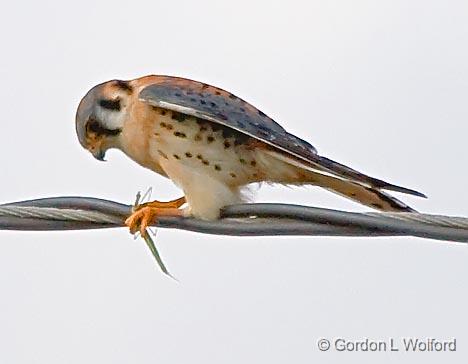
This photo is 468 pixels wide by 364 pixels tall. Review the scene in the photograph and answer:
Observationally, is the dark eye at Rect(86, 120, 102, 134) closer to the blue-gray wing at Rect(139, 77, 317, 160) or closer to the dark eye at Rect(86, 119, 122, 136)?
the dark eye at Rect(86, 119, 122, 136)

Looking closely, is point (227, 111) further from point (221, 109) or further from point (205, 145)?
point (205, 145)

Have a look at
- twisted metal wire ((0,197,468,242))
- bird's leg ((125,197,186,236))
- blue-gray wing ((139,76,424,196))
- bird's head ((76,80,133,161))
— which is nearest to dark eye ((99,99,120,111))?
bird's head ((76,80,133,161))

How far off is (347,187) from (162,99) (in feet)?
2.68

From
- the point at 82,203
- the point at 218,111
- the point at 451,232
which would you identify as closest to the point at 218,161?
the point at 218,111

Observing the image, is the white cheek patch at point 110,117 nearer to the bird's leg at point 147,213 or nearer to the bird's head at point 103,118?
the bird's head at point 103,118

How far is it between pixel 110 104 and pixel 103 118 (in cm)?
7

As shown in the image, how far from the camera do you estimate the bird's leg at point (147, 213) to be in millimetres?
4844

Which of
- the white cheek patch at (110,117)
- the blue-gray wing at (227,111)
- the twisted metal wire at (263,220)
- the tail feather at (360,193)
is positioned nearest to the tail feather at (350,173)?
the blue-gray wing at (227,111)

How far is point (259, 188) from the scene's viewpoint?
210 inches

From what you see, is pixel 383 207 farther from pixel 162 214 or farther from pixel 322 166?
pixel 162 214

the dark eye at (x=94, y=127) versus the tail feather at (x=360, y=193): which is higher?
the dark eye at (x=94, y=127)

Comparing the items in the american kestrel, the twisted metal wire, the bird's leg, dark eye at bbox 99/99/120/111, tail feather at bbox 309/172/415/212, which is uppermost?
dark eye at bbox 99/99/120/111

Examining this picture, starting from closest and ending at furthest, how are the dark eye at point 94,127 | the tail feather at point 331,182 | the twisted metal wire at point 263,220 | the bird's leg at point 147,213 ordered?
the twisted metal wire at point 263,220, the bird's leg at point 147,213, the tail feather at point 331,182, the dark eye at point 94,127

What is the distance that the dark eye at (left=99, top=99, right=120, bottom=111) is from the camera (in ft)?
17.9
